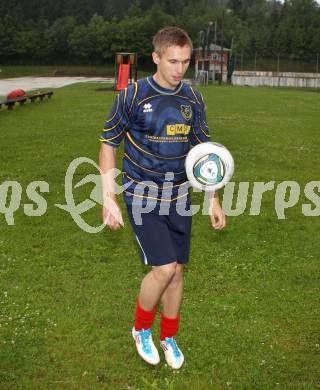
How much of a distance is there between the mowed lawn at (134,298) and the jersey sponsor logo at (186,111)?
2522mm

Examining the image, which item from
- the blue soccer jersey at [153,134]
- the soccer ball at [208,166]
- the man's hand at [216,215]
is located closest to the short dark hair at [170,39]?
the blue soccer jersey at [153,134]

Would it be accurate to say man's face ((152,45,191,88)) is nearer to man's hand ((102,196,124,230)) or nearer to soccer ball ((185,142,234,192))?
soccer ball ((185,142,234,192))

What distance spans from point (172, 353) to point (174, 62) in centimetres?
287

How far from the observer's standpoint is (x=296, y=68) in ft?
316

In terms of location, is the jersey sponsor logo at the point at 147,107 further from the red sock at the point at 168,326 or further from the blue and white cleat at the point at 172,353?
the blue and white cleat at the point at 172,353

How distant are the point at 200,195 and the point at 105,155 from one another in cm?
753

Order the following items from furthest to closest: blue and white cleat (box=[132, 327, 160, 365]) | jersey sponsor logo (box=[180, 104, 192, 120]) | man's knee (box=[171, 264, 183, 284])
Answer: blue and white cleat (box=[132, 327, 160, 365])
man's knee (box=[171, 264, 183, 284])
jersey sponsor logo (box=[180, 104, 192, 120])

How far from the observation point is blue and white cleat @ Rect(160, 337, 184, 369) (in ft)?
17.4

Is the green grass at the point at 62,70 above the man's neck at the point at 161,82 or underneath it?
underneath

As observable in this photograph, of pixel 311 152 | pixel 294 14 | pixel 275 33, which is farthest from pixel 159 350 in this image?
pixel 294 14

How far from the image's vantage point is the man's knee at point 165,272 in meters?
4.86

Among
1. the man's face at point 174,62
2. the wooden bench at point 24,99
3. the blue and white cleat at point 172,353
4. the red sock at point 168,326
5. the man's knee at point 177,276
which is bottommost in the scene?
the wooden bench at point 24,99

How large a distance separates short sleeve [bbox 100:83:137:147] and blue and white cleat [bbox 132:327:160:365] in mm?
1956

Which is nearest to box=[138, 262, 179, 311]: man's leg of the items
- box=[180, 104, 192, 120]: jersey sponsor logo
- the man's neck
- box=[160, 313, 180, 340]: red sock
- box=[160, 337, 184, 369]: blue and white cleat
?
box=[160, 313, 180, 340]: red sock
